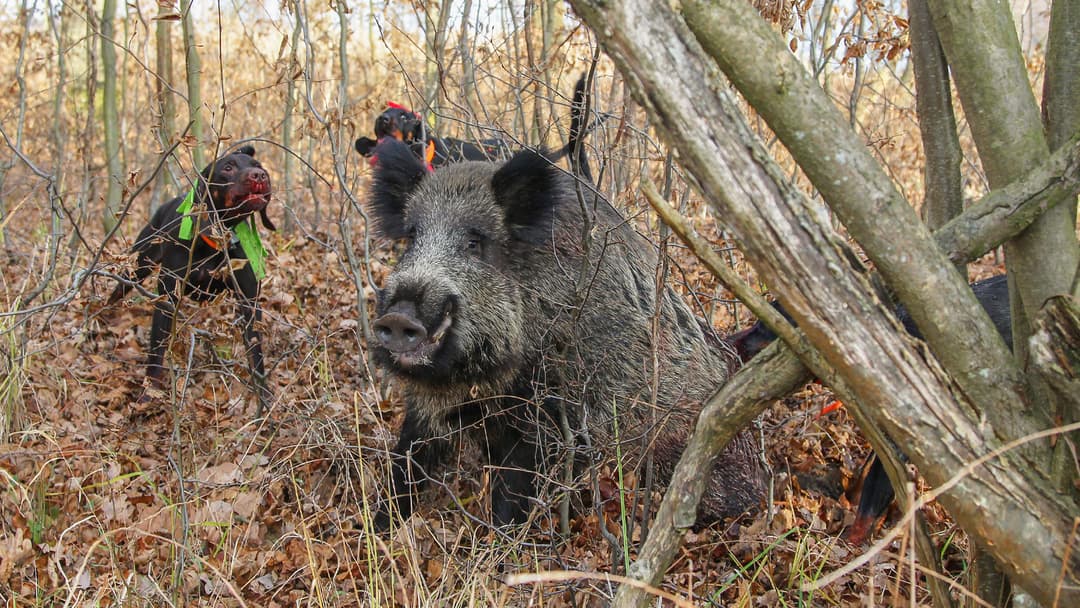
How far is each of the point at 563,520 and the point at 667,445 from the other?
34.6 inches

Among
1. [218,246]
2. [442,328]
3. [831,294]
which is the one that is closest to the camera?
[831,294]

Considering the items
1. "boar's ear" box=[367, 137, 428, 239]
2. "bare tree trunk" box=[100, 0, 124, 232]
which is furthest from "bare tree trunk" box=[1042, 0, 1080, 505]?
"bare tree trunk" box=[100, 0, 124, 232]

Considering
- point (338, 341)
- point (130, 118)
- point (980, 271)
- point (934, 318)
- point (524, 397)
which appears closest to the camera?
point (934, 318)

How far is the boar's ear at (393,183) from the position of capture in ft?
14.9

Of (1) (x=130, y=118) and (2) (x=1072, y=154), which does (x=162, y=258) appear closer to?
(2) (x=1072, y=154)

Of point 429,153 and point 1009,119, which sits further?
point 429,153

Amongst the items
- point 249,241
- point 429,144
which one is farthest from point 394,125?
point 249,241

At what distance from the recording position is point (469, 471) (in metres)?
4.71

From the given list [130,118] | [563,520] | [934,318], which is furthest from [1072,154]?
[130,118]

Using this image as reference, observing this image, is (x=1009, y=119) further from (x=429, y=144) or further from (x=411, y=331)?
(x=429, y=144)

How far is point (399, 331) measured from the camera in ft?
12.2

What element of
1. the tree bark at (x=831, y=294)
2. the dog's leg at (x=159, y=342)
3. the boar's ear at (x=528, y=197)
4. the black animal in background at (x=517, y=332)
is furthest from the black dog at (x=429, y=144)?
the tree bark at (x=831, y=294)

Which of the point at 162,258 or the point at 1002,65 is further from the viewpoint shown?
the point at 162,258

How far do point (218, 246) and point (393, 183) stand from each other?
1.26 meters
